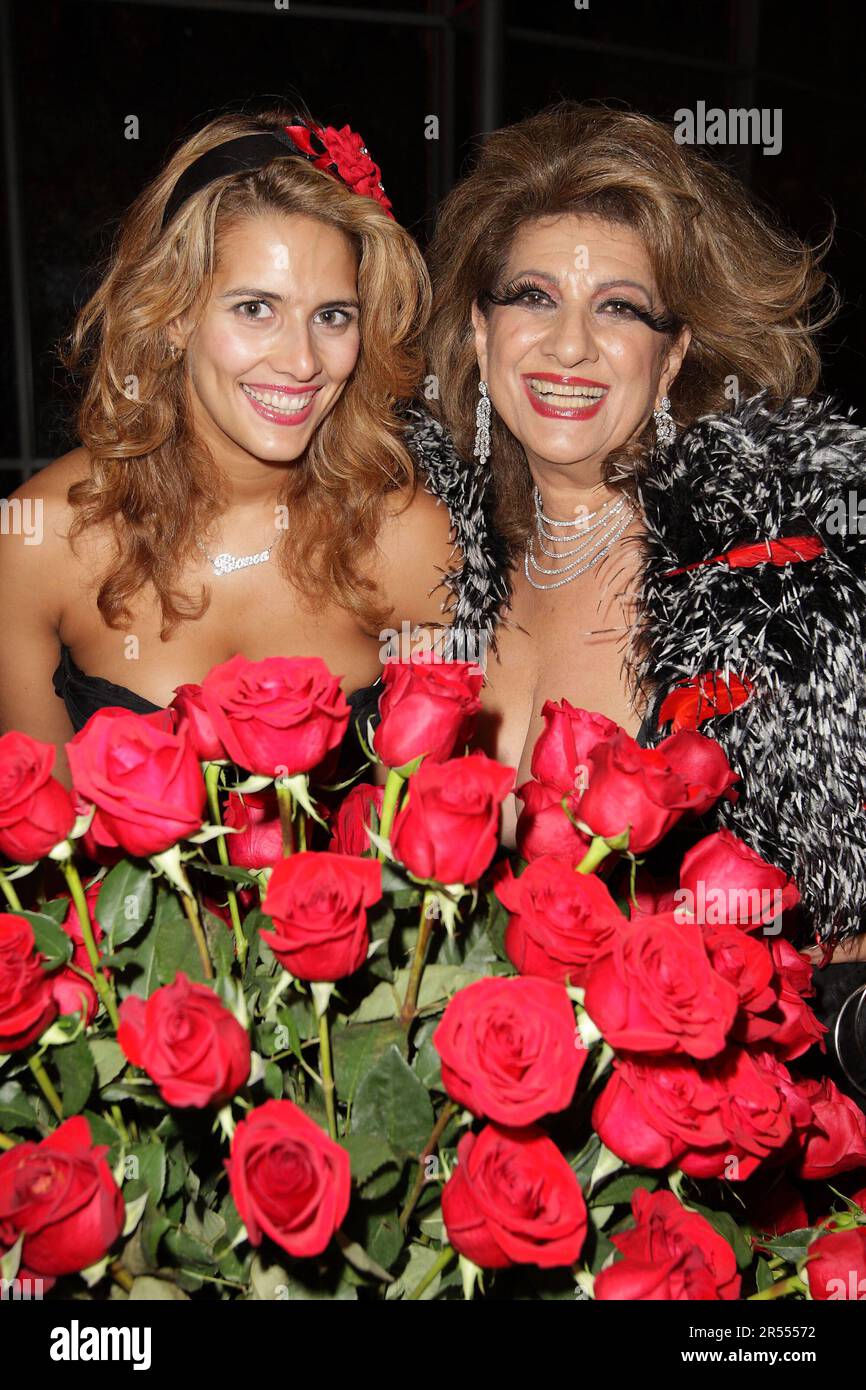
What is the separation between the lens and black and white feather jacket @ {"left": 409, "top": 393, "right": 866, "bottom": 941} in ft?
4.23

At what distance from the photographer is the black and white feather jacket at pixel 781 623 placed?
1288mm

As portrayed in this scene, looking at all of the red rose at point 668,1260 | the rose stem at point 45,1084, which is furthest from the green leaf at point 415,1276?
the rose stem at point 45,1084

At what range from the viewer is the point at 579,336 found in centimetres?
155

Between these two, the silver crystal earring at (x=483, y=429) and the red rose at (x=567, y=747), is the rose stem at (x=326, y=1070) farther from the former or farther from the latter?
the silver crystal earring at (x=483, y=429)

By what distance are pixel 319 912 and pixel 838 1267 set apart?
0.35 m

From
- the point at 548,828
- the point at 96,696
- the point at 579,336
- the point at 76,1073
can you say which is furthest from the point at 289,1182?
the point at 96,696

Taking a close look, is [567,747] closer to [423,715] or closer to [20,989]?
[423,715]

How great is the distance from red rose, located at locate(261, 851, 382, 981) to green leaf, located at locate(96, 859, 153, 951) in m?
0.14

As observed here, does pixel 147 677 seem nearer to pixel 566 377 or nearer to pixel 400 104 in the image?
pixel 566 377

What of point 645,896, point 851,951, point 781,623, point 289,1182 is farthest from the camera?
point 851,951

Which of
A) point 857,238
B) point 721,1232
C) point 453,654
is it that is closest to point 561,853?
point 721,1232

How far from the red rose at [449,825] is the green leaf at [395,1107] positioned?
107 mm

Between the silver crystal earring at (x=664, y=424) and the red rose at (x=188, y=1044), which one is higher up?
the silver crystal earring at (x=664, y=424)

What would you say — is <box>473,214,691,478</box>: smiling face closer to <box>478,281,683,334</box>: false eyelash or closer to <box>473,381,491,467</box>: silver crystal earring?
<box>478,281,683,334</box>: false eyelash
